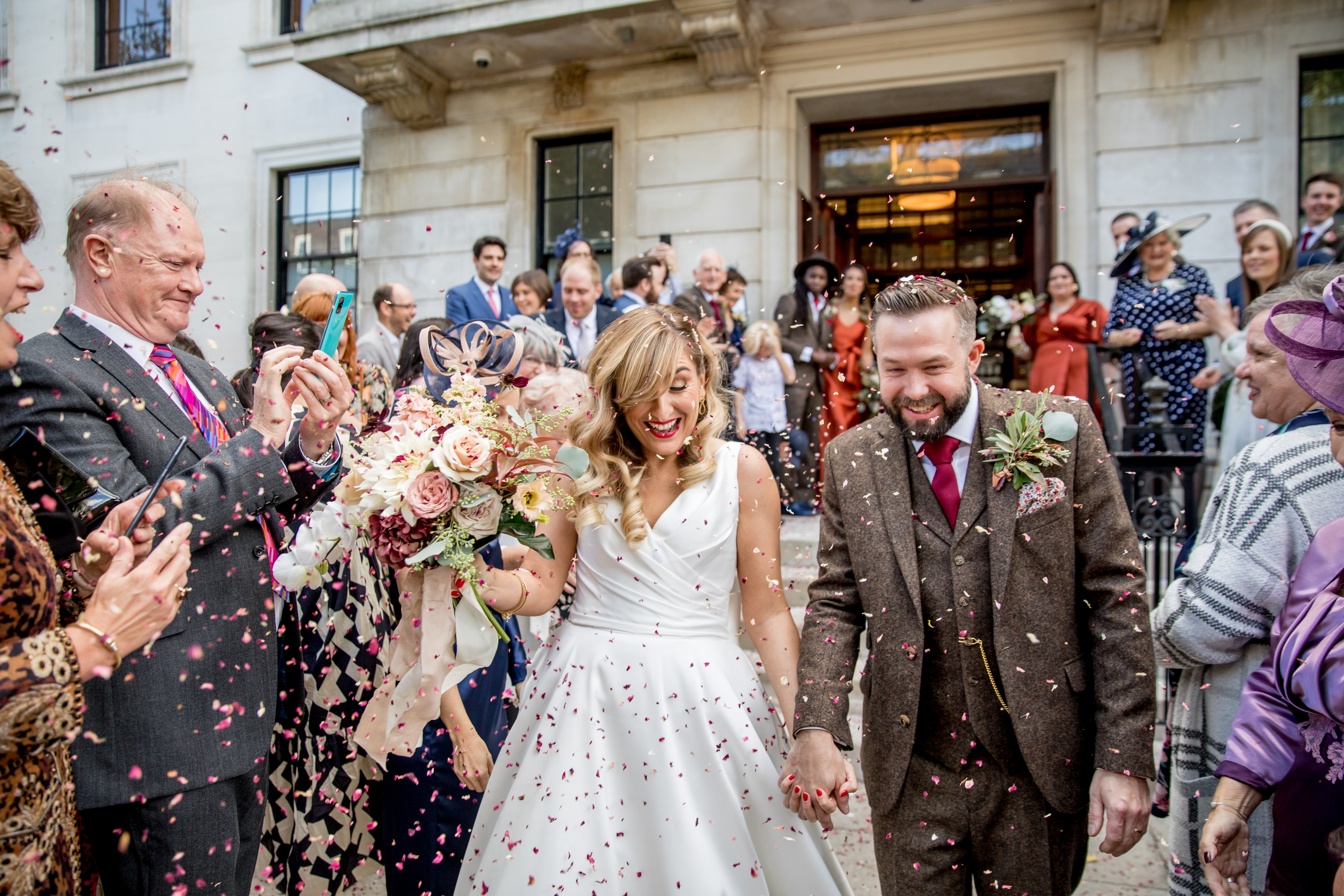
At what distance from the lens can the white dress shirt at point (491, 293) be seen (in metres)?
6.96

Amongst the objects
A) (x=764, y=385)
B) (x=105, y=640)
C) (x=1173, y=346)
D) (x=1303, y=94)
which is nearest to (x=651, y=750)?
(x=105, y=640)

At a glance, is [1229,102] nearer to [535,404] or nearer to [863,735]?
[535,404]

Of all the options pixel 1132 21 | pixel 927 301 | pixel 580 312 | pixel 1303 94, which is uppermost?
pixel 1132 21

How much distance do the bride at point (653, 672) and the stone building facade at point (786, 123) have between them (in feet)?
20.5

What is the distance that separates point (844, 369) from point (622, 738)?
5735 millimetres

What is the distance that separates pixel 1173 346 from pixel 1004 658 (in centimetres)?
478

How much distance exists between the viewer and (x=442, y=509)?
73.9 inches

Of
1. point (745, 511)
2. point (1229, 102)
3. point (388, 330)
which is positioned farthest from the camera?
point (1229, 102)

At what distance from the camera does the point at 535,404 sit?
134 inches

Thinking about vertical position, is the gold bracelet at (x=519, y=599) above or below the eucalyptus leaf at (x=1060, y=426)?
below

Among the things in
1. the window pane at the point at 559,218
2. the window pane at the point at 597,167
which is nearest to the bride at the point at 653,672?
the window pane at the point at 597,167

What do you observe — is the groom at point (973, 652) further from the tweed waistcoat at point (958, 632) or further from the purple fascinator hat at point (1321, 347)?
the purple fascinator hat at point (1321, 347)

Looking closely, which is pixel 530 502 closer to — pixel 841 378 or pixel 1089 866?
pixel 1089 866

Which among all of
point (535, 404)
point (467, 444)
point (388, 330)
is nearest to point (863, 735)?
point (467, 444)
